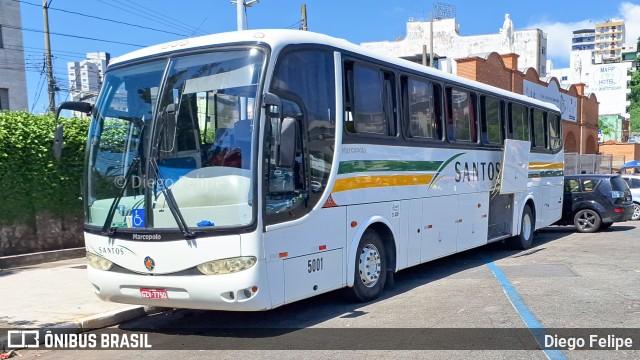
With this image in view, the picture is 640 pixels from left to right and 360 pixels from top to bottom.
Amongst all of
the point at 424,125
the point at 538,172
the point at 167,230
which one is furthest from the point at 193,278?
the point at 538,172

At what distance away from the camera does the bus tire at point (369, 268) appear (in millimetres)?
7887

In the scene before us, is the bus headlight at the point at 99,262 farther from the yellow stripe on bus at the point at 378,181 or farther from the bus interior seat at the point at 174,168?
the yellow stripe on bus at the point at 378,181

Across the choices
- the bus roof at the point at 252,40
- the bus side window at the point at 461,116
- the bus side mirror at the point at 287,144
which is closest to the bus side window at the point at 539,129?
the bus side window at the point at 461,116

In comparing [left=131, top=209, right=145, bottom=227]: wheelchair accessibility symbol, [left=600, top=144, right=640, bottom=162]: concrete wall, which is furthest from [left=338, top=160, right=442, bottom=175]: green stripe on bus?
[left=600, top=144, right=640, bottom=162]: concrete wall

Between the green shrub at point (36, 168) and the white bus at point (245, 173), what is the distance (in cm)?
457

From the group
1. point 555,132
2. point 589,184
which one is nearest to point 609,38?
point 589,184

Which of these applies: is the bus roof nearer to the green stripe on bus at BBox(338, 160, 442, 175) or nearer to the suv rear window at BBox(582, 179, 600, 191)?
the green stripe on bus at BBox(338, 160, 442, 175)

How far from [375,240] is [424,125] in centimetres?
240

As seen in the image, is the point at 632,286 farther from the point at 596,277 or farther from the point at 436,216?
the point at 436,216

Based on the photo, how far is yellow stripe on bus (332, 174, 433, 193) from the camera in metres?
7.55

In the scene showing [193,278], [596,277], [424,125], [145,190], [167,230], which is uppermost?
[424,125]

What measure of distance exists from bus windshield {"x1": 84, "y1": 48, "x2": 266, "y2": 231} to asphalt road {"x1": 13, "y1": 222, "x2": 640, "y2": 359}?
55.4 inches

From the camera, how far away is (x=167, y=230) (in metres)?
6.25

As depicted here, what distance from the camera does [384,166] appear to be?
333 inches
